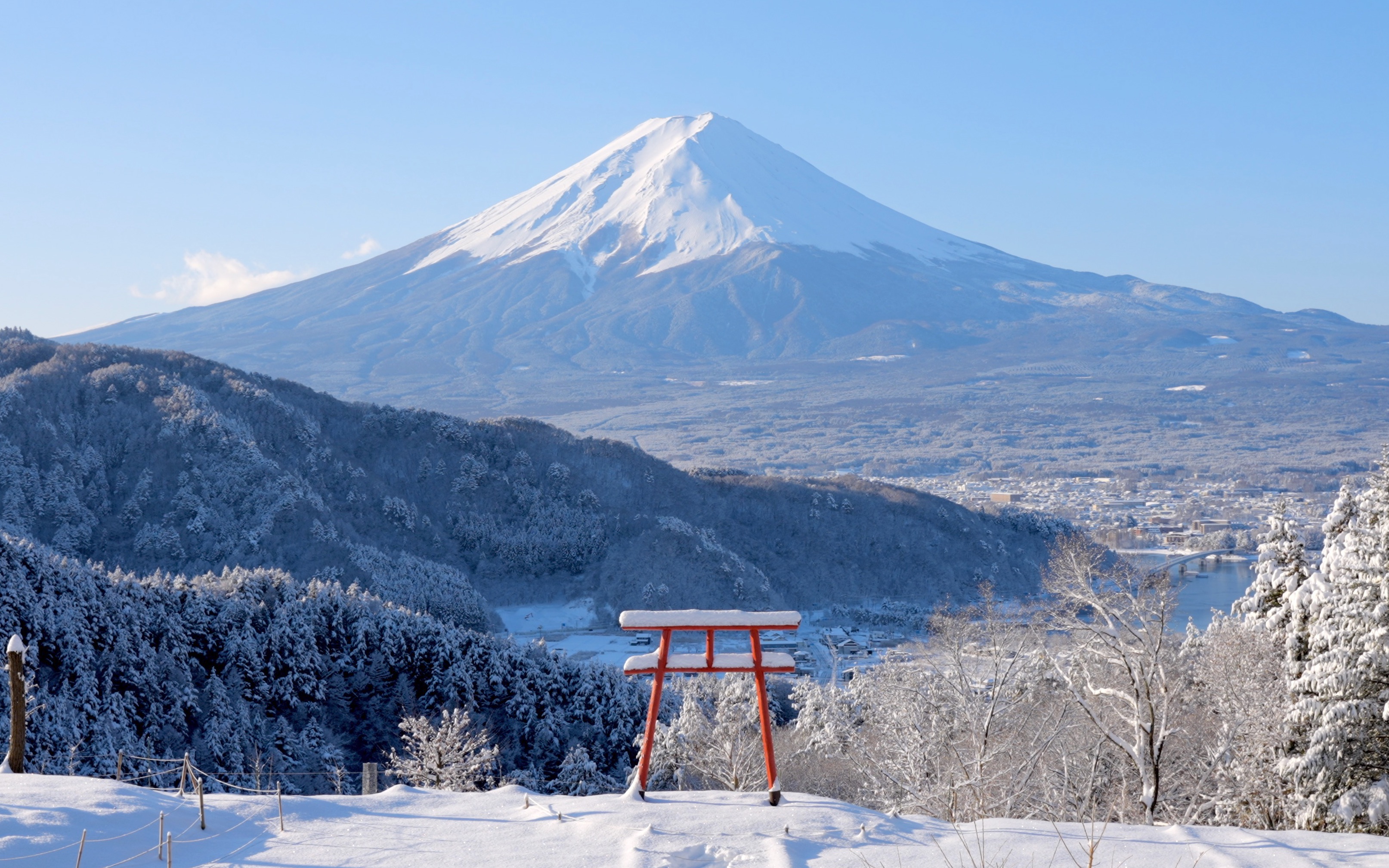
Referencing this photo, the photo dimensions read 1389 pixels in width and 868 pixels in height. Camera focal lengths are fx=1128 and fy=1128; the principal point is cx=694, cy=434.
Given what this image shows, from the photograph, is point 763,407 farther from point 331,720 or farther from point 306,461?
point 331,720

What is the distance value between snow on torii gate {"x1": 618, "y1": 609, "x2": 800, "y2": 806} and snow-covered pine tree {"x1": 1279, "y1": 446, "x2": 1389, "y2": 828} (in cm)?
664

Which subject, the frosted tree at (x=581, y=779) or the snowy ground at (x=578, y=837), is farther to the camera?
the frosted tree at (x=581, y=779)

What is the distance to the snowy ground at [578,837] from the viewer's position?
24.1 feet

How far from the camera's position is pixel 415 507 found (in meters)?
53.0

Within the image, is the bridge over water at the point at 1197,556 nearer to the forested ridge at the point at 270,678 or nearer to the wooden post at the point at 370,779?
the forested ridge at the point at 270,678

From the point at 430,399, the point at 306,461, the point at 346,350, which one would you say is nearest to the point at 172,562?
the point at 306,461

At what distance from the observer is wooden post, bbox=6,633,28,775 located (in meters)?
9.08

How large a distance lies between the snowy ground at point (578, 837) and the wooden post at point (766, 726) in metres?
0.12

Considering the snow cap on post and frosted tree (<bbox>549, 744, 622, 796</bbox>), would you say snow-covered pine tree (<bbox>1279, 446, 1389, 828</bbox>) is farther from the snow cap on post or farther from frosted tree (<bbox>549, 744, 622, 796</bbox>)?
frosted tree (<bbox>549, 744, 622, 796</bbox>)

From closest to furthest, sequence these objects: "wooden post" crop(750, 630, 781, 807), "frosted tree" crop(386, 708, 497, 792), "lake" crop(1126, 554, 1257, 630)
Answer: "wooden post" crop(750, 630, 781, 807)
"frosted tree" crop(386, 708, 497, 792)
"lake" crop(1126, 554, 1257, 630)

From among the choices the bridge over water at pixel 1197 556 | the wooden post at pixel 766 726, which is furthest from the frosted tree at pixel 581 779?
the bridge over water at pixel 1197 556

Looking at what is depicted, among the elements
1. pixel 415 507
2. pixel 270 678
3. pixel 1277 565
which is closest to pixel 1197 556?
pixel 415 507

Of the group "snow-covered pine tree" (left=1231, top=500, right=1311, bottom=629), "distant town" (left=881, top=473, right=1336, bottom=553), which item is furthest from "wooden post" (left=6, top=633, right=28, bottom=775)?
"distant town" (left=881, top=473, right=1336, bottom=553)

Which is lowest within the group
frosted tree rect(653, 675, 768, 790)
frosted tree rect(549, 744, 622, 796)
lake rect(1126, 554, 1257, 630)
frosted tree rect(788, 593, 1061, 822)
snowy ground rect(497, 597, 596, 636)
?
lake rect(1126, 554, 1257, 630)
